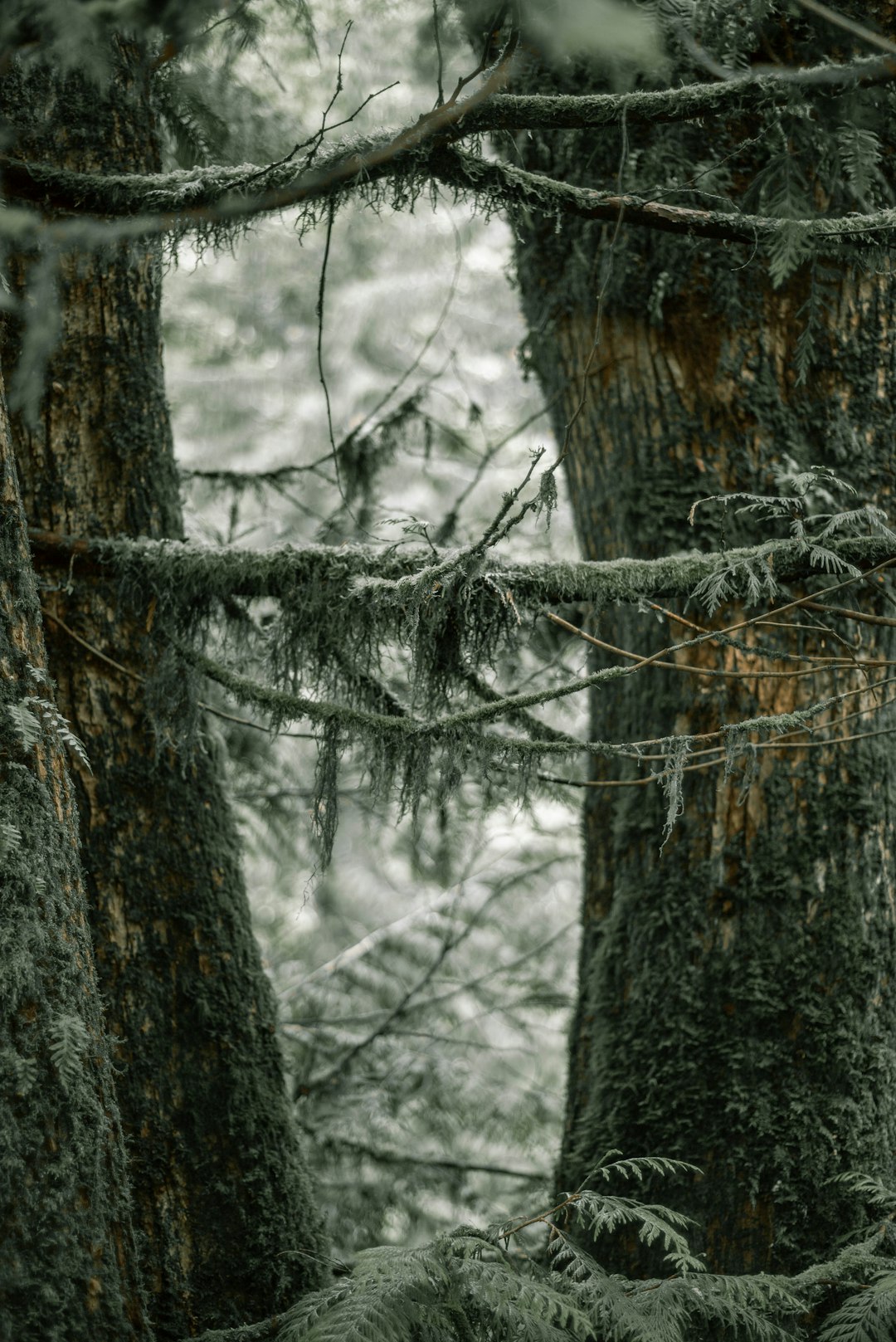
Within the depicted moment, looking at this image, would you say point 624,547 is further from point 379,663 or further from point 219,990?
point 219,990

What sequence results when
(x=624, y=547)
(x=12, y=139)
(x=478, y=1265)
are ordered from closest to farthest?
(x=478, y=1265) < (x=12, y=139) < (x=624, y=547)

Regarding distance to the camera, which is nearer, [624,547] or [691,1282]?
[691,1282]

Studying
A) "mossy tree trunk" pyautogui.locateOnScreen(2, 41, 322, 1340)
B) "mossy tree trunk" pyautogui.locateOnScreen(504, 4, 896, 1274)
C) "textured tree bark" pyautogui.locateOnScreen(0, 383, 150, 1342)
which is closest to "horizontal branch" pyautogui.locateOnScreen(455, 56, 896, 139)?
"mossy tree trunk" pyautogui.locateOnScreen(504, 4, 896, 1274)

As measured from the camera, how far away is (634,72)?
3201 millimetres

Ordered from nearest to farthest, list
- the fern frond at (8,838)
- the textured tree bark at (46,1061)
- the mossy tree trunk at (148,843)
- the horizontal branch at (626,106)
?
the textured tree bark at (46,1061)
the fern frond at (8,838)
the horizontal branch at (626,106)
the mossy tree trunk at (148,843)

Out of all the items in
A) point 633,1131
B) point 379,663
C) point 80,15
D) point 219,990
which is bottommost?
point 633,1131

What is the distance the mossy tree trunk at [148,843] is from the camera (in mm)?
2629

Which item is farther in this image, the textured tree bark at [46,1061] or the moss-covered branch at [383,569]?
the moss-covered branch at [383,569]

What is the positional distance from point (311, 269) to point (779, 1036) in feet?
27.0

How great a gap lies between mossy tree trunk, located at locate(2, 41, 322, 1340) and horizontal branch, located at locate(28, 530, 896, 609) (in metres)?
0.11

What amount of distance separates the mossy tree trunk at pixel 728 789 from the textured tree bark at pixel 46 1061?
1.64 meters

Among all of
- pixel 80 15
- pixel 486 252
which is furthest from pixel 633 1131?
pixel 486 252

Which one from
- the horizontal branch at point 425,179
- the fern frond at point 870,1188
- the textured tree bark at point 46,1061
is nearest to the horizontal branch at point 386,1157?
the fern frond at point 870,1188

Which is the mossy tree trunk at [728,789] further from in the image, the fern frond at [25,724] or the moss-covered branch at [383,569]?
the fern frond at [25,724]
